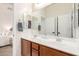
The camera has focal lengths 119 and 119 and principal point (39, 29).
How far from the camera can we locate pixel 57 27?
2256 millimetres

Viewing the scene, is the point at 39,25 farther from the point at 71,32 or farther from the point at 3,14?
the point at 3,14

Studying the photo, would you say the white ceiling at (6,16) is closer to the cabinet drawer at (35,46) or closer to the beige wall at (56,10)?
the cabinet drawer at (35,46)

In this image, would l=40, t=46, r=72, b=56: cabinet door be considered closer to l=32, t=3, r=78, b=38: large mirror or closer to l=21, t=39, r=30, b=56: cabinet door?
l=21, t=39, r=30, b=56: cabinet door

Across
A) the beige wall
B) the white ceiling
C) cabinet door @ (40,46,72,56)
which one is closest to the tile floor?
Answer: the white ceiling

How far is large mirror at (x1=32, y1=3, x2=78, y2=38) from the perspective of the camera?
2.14 m

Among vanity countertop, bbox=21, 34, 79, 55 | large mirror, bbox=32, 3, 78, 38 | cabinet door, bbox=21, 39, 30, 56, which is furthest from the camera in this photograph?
large mirror, bbox=32, 3, 78, 38

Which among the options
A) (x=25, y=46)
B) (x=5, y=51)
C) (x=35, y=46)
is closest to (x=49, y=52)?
(x=35, y=46)

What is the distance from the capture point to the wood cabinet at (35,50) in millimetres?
1756

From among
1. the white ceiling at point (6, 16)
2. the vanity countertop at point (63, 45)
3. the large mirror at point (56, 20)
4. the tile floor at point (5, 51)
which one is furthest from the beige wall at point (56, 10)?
the tile floor at point (5, 51)

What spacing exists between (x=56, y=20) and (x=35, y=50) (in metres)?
0.71

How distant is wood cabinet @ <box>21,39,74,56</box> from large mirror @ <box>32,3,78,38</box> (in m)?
0.38

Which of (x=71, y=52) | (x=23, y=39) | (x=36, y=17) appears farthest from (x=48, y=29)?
(x=71, y=52)

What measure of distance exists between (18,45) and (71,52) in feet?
2.98

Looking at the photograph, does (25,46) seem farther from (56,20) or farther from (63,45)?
(56,20)
